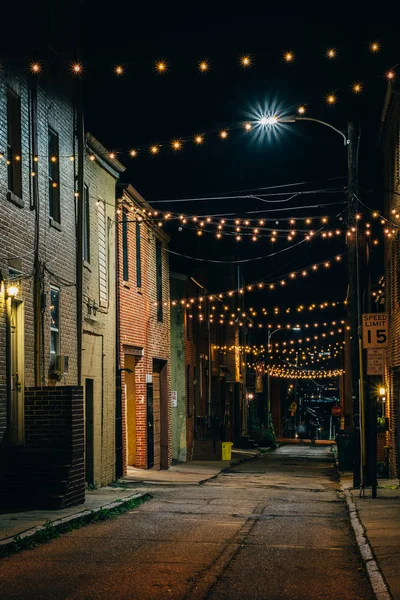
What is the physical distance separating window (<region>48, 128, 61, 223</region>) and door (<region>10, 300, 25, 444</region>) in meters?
3.01

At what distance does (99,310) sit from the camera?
21.2m

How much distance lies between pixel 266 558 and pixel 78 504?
5822 mm

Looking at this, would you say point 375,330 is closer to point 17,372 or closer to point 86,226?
point 86,226

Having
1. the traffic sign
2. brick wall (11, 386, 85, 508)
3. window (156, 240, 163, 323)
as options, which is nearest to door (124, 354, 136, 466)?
window (156, 240, 163, 323)

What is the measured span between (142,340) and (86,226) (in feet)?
21.5

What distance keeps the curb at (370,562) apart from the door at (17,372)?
600 cm

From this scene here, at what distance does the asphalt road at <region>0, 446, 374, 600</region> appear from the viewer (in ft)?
28.1

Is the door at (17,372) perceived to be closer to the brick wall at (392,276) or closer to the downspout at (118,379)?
the downspout at (118,379)

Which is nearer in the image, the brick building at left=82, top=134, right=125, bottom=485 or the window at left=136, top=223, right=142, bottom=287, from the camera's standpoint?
the brick building at left=82, top=134, right=125, bottom=485

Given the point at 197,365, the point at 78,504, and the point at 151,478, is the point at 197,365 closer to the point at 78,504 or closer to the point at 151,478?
the point at 151,478

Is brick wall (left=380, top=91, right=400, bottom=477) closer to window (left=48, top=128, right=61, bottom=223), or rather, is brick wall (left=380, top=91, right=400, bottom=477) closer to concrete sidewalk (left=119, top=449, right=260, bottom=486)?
concrete sidewalk (left=119, top=449, right=260, bottom=486)

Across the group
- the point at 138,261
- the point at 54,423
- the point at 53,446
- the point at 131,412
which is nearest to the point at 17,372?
the point at 54,423

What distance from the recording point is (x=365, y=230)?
2128cm

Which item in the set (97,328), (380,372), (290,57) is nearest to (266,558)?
(290,57)
